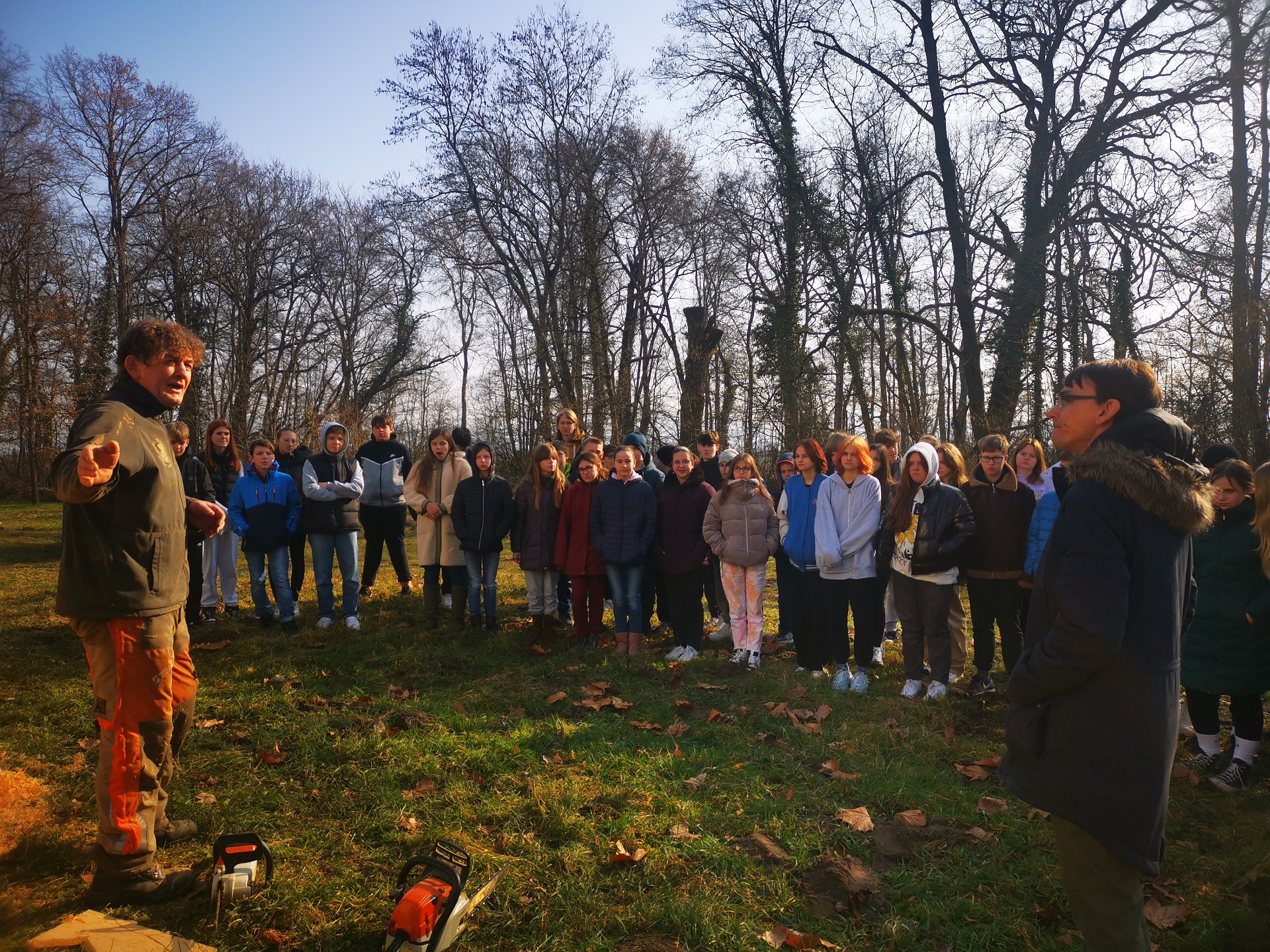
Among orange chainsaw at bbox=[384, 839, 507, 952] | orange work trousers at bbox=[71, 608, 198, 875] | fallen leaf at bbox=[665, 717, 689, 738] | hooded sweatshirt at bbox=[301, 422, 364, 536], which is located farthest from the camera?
hooded sweatshirt at bbox=[301, 422, 364, 536]

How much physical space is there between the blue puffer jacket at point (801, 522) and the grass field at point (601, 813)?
46.8 inches

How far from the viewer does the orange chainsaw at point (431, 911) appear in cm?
292

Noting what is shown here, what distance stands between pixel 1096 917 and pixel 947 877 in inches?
51.9

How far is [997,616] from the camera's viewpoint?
6820 mm

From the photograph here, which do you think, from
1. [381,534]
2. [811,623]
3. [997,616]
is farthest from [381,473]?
[997,616]

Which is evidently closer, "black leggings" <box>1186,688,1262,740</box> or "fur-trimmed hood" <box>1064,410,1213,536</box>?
"fur-trimmed hood" <box>1064,410,1213,536</box>

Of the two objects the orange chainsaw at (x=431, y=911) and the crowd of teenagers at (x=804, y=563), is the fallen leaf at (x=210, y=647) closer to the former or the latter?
the crowd of teenagers at (x=804, y=563)

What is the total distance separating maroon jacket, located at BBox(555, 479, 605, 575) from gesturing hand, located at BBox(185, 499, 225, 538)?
433 centimetres

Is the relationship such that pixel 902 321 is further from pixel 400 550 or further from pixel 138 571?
pixel 138 571

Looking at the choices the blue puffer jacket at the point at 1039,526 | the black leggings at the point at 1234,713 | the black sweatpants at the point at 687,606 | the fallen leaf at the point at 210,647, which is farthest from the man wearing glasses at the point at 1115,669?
the fallen leaf at the point at 210,647

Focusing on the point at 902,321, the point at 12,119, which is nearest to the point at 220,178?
the point at 12,119

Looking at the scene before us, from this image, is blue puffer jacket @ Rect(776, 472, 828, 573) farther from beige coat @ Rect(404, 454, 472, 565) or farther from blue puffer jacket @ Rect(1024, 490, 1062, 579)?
beige coat @ Rect(404, 454, 472, 565)

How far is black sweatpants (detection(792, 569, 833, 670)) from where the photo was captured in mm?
7090

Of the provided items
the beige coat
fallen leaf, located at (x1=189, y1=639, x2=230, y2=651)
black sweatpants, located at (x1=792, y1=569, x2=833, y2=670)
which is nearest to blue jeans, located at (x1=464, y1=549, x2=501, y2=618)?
the beige coat
